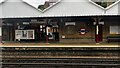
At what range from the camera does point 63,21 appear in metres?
24.7

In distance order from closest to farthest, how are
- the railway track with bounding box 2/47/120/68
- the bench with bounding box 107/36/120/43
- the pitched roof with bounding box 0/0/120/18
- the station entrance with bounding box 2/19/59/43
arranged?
the railway track with bounding box 2/47/120/68 → the bench with bounding box 107/36/120/43 → the pitched roof with bounding box 0/0/120/18 → the station entrance with bounding box 2/19/59/43

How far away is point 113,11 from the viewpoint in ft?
76.0

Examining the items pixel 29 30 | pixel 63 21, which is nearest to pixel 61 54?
pixel 63 21

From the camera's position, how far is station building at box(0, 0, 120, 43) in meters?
23.5

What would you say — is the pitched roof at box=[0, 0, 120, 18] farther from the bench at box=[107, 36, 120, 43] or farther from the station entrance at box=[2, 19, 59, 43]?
the bench at box=[107, 36, 120, 43]

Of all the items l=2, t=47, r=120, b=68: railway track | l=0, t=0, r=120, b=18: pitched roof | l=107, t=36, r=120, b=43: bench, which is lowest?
l=2, t=47, r=120, b=68: railway track

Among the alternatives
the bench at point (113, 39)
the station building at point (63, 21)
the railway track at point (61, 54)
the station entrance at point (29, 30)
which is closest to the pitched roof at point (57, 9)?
the station building at point (63, 21)

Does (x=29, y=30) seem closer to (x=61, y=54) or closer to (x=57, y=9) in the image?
(x=57, y=9)

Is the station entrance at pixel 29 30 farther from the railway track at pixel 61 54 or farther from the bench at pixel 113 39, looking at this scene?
the railway track at pixel 61 54

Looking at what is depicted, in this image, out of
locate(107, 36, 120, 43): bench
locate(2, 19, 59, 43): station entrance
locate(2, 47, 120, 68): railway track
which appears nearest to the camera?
locate(2, 47, 120, 68): railway track

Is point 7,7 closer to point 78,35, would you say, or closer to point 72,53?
point 78,35

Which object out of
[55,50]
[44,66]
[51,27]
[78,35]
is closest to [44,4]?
[51,27]

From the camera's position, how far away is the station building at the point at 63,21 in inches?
924

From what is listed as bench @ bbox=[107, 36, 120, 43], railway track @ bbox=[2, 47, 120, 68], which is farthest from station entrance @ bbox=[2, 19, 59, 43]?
railway track @ bbox=[2, 47, 120, 68]
